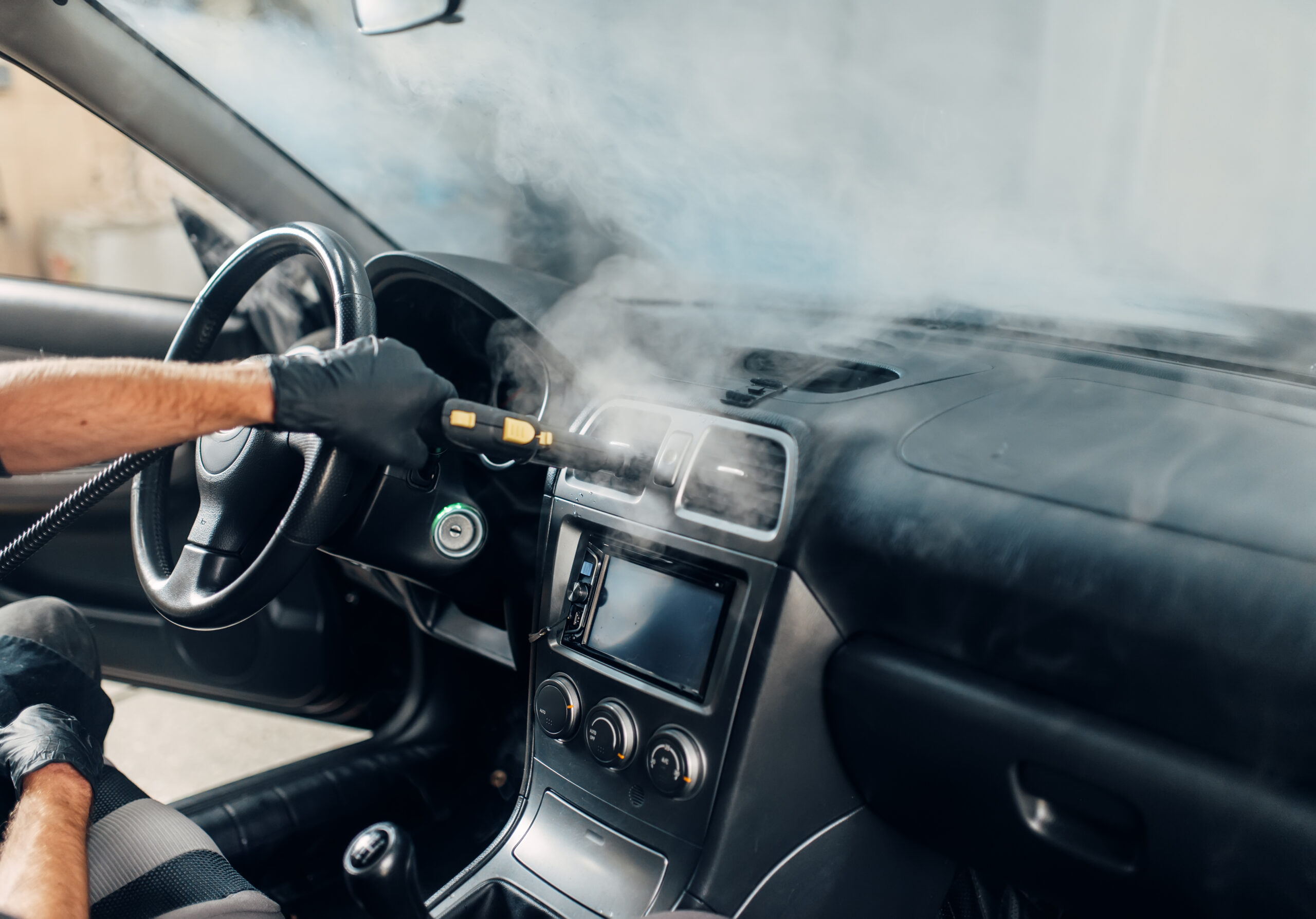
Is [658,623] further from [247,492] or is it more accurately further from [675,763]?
[247,492]

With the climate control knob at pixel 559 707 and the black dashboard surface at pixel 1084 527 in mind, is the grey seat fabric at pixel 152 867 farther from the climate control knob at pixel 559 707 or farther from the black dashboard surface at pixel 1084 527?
the black dashboard surface at pixel 1084 527

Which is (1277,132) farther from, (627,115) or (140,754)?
(140,754)

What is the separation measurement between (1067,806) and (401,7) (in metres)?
1.75

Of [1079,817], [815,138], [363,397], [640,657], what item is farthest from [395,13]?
[1079,817]

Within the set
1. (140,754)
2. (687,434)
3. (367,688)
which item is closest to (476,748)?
(367,688)

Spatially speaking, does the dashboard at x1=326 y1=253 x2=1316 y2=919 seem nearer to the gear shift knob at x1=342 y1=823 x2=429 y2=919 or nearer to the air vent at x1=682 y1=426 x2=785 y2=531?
the air vent at x1=682 y1=426 x2=785 y2=531

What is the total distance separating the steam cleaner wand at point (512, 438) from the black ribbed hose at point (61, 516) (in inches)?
17.9

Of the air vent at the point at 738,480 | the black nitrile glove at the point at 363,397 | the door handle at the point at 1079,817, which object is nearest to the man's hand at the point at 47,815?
the black nitrile glove at the point at 363,397

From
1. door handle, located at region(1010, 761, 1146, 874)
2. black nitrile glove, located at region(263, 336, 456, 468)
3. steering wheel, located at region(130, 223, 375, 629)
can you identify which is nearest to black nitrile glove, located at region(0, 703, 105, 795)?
steering wheel, located at region(130, 223, 375, 629)

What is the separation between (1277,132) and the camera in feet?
4.83

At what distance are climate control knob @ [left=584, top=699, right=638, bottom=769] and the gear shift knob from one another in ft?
1.09

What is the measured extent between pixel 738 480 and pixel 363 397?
52cm

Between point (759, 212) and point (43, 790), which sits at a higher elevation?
point (759, 212)

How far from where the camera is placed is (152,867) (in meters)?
1.05
